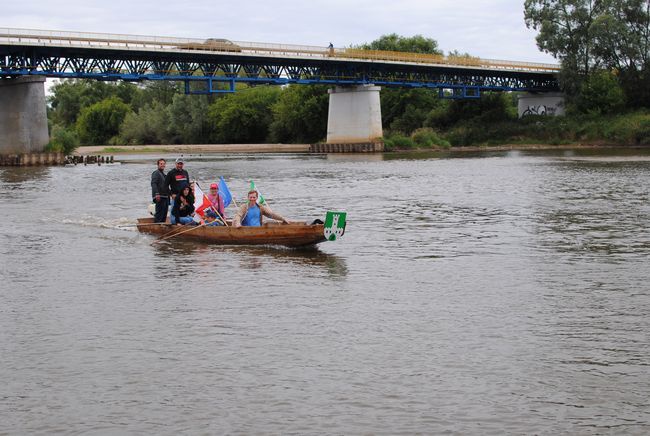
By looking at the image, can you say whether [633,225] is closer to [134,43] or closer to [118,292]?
[118,292]

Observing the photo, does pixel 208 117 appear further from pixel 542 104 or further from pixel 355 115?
pixel 542 104

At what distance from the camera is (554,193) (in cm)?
4119

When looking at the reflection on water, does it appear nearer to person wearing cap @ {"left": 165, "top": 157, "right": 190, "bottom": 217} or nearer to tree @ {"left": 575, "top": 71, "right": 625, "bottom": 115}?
person wearing cap @ {"left": 165, "top": 157, "right": 190, "bottom": 217}

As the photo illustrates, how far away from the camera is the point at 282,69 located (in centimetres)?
10362

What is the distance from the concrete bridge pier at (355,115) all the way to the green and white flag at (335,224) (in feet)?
289

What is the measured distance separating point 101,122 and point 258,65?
7148 cm

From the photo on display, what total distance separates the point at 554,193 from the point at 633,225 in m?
12.9

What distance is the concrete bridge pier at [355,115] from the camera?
110 metres

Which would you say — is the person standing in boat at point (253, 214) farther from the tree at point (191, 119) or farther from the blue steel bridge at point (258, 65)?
the tree at point (191, 119)

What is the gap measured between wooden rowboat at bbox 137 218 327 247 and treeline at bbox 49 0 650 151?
6242 cm

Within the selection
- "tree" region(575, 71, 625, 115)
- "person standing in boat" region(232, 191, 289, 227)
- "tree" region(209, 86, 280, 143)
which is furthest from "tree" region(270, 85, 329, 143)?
"person standing in boat" region(232, 191, 289, 227)

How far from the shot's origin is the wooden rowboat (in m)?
23.2

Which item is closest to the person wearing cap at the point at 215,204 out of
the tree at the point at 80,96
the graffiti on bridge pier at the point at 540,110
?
the graffiti on bridge pier at the point at 540,110

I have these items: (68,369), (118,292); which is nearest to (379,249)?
(118,292)
